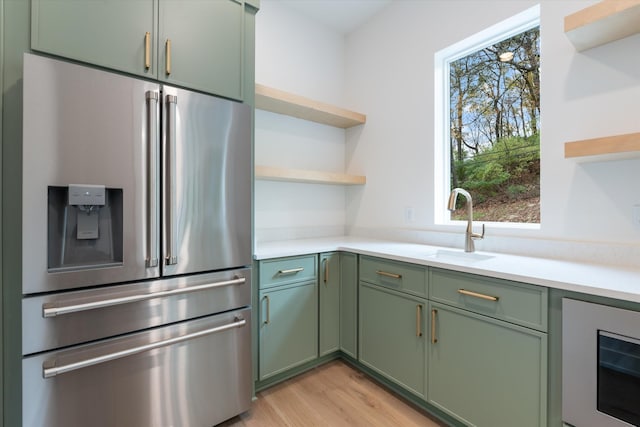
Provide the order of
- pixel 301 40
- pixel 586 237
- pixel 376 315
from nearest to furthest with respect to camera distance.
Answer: pixel 586 237 < pixel 376 315 < pixel 301 40

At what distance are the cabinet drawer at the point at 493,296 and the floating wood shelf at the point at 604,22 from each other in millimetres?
1209

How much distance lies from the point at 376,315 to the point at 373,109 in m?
1.84

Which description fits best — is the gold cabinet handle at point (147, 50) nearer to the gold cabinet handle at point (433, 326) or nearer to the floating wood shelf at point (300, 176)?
the floating wood shelf at point (300, 176)

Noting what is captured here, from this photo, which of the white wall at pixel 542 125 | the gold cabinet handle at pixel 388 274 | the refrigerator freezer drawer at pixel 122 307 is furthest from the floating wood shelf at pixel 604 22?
the refrigerator freezer drawer at pixel 122 307

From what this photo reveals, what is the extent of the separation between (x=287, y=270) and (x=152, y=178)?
974 mm

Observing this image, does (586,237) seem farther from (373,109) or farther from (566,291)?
(373,109)

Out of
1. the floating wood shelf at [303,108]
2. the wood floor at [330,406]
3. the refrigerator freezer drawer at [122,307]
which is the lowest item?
the wood floor at [330,406]

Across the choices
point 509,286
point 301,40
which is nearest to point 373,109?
point 301,40

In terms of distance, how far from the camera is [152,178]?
1.33 meters

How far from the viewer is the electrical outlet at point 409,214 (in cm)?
243

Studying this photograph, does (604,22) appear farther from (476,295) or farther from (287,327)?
(287,327)

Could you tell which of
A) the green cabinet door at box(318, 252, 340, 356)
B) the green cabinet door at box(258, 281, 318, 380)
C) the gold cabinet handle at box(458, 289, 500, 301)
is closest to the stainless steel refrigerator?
the green cabinet door at box(258, 281, 318, 380)

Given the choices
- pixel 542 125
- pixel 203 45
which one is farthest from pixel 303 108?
pixel 542 125

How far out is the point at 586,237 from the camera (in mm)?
1584
